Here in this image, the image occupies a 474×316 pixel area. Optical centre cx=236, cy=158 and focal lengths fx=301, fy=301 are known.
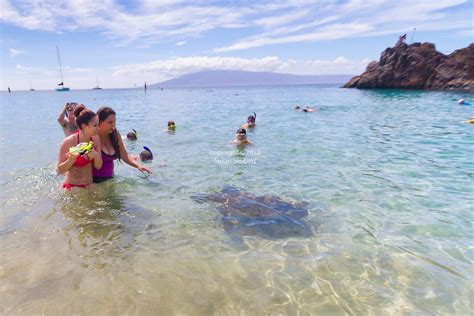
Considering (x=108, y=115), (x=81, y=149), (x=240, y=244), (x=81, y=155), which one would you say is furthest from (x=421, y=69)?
(x=81, y=149)

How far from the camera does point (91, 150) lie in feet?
16.2

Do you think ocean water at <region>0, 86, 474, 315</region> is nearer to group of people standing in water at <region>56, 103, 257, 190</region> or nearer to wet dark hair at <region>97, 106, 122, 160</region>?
group of people standing in water at <region>56, 103, 257, 190</region>

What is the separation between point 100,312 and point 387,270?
345cm

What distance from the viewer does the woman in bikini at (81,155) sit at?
463 centimetres

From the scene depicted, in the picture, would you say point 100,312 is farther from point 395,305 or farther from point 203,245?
point 395,305

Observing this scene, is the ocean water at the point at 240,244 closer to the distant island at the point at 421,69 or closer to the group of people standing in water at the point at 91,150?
the group of people standing in water at the point at 91,150

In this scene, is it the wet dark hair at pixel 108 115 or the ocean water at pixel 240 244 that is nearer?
the ocean water at pixel 240 244

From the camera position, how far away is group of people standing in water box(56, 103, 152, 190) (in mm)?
4758

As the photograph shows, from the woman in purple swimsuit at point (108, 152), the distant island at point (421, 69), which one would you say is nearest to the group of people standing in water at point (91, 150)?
the woman in purple swimsuit at point (108, 152)

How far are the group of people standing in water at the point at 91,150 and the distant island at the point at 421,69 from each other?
5128cm

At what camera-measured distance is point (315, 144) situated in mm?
11695

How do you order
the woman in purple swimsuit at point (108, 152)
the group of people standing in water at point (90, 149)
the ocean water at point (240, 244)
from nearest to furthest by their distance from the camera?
1. the ocean water at point (240, 244)
2. the group of people standing in water at point (90, 149)
3. the woman in purple swimsuit at point (108, 152)

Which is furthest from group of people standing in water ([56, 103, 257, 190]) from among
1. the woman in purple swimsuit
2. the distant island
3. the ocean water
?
the distant island

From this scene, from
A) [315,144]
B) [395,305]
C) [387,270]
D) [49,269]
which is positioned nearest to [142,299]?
[49,269]
